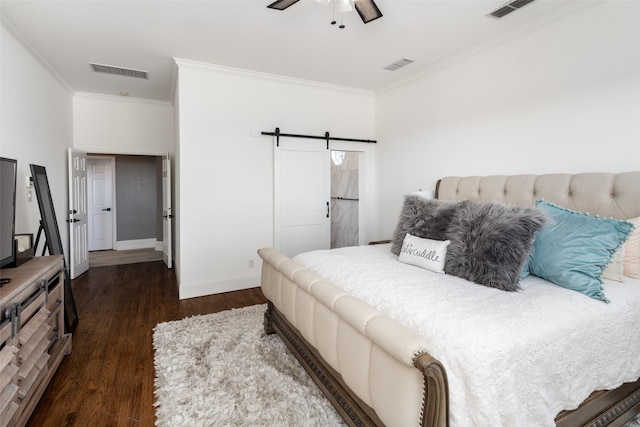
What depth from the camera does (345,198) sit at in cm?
554

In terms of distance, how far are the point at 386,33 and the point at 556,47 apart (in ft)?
4.61

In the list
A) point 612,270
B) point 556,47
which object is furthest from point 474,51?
point 612,270

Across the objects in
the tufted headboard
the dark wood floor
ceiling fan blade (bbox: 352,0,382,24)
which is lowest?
the dark wood floor

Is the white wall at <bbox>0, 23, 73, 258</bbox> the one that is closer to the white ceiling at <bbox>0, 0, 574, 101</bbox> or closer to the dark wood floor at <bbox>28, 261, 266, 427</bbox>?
the white ceiling at <bbox>0, 0, 574, 101</bbox>

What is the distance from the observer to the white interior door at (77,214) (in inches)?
A: 176

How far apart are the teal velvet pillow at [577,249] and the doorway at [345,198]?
3.15 metres

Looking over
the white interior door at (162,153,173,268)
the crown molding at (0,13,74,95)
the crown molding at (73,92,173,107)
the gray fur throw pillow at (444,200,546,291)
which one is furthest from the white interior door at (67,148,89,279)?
the gray fur throw pillow at (444,200,546,291)

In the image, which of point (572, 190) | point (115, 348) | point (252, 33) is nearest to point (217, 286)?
point (115, 348)

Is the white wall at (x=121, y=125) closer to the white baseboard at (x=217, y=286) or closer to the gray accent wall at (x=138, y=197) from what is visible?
the gray accent wall at (x=138, y=197)

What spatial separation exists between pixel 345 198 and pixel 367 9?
11.8 ft

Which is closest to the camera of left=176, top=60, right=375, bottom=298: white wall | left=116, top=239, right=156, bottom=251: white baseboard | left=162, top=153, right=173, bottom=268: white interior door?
left=176, top=60, right=375, bottom=298: white wall

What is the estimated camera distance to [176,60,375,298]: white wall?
12.2ft

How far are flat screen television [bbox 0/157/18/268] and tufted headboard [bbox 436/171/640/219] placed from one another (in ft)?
11.0

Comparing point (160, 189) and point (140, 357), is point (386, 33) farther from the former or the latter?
point (160, 189)
